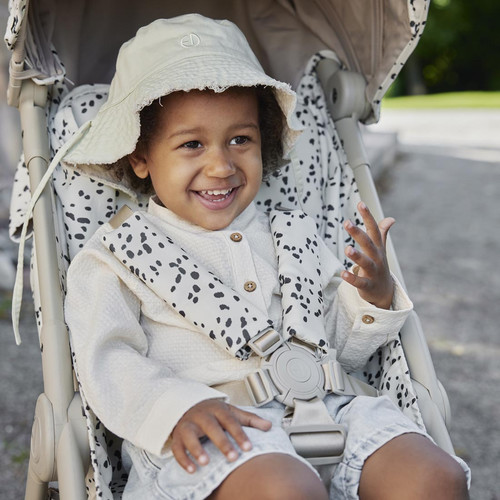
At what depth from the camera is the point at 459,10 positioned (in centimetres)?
2036

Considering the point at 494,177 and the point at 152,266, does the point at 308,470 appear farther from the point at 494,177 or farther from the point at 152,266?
the point at 494,177

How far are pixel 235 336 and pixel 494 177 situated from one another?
542cm

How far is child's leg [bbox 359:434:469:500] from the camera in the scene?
4.27 feet

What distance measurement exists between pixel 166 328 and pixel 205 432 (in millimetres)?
372

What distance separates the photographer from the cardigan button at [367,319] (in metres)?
1.66

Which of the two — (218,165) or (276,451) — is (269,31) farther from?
(276,451)

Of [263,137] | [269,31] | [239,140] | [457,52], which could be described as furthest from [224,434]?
[457,52]

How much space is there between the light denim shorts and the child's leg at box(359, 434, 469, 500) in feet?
0.07

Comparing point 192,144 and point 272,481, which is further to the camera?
point 192,144

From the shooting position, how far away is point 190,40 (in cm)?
172

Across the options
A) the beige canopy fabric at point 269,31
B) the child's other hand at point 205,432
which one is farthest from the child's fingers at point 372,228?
the beige canopy fabric at point 269,31

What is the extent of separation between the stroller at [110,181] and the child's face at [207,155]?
0.72ft

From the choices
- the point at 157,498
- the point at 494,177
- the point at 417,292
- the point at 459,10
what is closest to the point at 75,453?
the point at 157,498

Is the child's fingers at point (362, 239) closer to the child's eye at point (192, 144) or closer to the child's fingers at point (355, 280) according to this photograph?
the child's fingers at point (355, 280)
